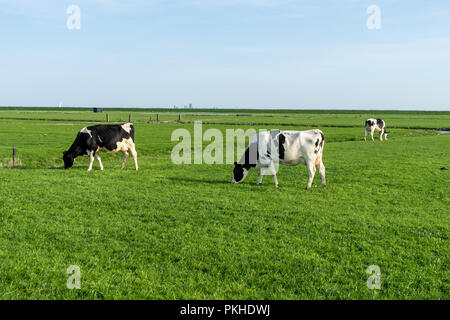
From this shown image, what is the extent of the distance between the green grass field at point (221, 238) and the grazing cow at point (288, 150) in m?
0.91

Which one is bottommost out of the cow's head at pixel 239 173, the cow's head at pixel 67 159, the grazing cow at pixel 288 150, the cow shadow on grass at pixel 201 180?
the cow shadow on grass at pixel 201 180

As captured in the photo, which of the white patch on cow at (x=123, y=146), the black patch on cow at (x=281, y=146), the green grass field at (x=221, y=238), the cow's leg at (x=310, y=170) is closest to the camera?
the green grass field at (x=221, y=238)

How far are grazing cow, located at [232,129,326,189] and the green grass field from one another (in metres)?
0.91

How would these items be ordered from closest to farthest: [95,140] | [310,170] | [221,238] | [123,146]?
[221,238], [310,170], [95,140], [123,146]

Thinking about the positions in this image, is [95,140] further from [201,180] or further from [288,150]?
[288,150]

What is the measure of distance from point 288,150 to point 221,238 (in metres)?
7.03

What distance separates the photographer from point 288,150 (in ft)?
50.4

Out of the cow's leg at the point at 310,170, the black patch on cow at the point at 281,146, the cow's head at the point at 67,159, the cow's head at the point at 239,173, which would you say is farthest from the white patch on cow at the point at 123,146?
the cow's leg at the point at 310,170

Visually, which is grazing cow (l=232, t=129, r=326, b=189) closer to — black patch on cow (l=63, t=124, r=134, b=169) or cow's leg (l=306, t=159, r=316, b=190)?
cow's leg (l=306, t=159, r=316, b=190)

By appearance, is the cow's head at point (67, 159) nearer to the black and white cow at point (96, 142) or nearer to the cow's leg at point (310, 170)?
the black and white cow at point (96, 142)

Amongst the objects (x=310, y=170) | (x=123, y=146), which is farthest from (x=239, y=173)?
(x=123, y=146)

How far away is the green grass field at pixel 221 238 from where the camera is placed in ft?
22.6

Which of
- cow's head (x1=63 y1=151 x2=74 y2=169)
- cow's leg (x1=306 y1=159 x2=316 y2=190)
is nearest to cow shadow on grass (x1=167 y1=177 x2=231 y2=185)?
cow's leg (x1=306 y1=159 x2=316 y2=190)

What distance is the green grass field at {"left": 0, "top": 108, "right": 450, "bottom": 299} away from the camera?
689 cm
